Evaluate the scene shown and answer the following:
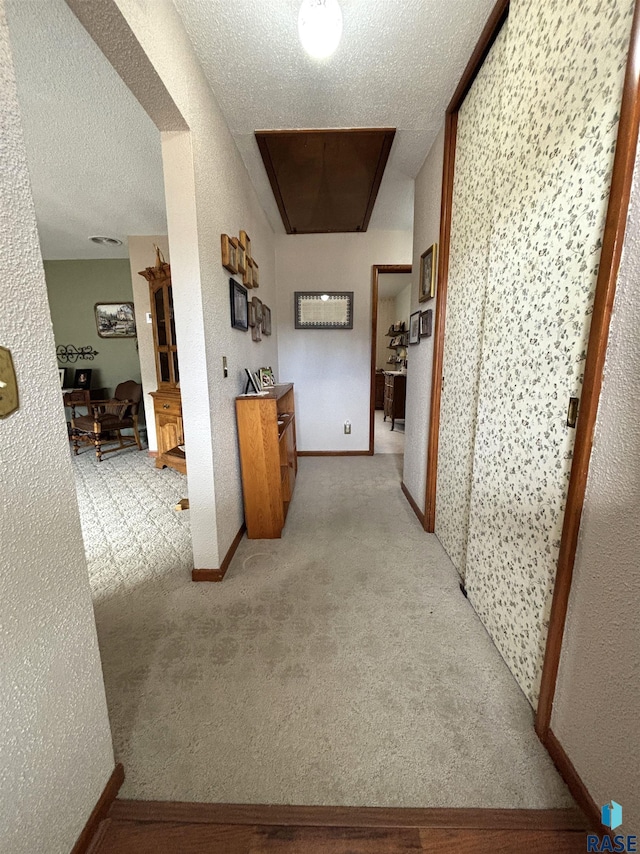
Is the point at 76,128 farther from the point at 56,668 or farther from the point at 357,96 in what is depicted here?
the point at 56,668

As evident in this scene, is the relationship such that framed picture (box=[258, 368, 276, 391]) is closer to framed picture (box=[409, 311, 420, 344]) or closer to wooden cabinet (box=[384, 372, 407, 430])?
framed picture (box=[409, 311, 420, 344])

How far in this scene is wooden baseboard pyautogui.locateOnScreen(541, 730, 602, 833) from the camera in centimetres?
81

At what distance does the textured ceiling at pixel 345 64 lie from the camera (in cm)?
127

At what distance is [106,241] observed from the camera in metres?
3.76

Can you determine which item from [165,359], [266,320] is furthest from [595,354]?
[165,359]

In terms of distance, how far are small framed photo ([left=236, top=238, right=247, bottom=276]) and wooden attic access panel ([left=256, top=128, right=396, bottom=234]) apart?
61cm

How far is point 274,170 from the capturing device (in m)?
2.31

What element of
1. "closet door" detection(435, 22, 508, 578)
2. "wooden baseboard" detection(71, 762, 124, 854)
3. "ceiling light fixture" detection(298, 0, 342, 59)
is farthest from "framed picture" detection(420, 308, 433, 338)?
"wooden baseboard" detection(71, 762, 124, 854)

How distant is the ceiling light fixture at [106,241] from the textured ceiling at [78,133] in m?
0.22

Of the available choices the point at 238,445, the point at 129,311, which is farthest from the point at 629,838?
the point at 129,311

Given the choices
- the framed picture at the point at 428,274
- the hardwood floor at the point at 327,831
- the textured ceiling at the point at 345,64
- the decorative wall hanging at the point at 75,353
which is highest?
the textured ceiling at the point at 345,64

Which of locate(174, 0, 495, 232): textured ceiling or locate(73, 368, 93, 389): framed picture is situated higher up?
locate(174, 0, 495, 232): textured ceiling

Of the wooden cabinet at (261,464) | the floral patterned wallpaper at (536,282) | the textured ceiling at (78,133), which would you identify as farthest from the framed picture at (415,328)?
the textured ceiling at (78,133)
